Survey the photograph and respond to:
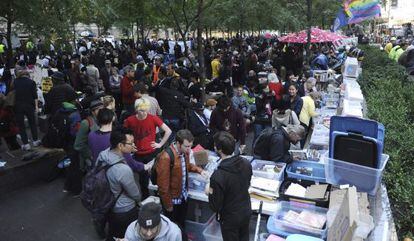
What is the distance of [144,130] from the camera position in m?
5.63

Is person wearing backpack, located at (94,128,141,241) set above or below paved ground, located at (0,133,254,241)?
above

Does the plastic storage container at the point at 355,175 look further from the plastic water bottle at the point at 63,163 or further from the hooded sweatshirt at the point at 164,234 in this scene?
the plastic water bottle at the point at 63,163

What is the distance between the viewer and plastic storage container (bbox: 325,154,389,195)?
425 centimetres

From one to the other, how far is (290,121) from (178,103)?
2353 mm

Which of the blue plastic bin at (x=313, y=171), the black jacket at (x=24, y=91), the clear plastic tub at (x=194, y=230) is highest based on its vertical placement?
the black jacket at (x=24, y=91)

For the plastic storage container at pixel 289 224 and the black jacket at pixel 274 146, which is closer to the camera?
the plastic storage container at pixel 289 224

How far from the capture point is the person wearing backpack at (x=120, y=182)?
4035 millimetres

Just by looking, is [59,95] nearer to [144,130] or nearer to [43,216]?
[43,216]

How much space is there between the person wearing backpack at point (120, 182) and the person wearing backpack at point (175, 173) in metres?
0.39

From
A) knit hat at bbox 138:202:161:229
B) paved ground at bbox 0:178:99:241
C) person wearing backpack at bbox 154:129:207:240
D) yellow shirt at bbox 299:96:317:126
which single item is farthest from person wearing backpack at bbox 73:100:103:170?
yellow shirt at bbox 299:96:317:126

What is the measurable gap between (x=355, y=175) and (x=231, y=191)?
154 centimetres

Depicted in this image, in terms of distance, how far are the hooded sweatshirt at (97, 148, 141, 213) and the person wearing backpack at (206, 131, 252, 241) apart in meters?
0.87

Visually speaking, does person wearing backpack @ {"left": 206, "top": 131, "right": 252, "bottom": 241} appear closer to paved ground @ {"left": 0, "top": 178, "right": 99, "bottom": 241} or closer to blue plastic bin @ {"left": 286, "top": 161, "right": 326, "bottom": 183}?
blue plastic bin @ {"left": 286, "top": 161, "right": 326, "bottom": 183}

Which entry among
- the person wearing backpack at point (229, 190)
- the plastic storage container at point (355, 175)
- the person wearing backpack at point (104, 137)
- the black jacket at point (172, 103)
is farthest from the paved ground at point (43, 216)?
the plastic storage container at point (355, 175)
